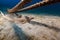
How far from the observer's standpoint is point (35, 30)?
188 centimetres

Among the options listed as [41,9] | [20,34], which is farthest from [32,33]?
[41,9]

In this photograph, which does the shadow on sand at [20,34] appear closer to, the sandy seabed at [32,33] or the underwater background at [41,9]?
the sandy seabed at [32,33]

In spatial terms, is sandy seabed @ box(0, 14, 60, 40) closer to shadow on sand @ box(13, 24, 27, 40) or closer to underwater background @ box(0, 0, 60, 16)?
shadow on sand @ box(13, 24, 27, 40)

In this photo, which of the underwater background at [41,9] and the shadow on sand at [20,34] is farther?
the underwater background at [41,9]

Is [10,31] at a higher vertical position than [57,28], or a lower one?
higher

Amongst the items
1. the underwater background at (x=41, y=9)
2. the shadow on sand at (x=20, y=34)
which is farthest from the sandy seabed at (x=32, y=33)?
the underwater background at (x=41, y=9)

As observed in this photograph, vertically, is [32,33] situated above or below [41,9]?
above

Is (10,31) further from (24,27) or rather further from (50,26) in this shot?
(50,26)

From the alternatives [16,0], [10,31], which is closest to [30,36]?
[10,31]

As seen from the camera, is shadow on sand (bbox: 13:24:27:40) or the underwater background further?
the underwater background

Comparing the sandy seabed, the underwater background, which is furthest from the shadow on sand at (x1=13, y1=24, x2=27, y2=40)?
the underwater background

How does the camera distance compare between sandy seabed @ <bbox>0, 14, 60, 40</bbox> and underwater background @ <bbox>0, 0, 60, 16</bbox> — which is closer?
sandy seabed @ <bbox>0, 14, 60, 40</bbox>

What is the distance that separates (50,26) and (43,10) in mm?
1346

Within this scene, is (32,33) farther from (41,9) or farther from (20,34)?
(41,9)
